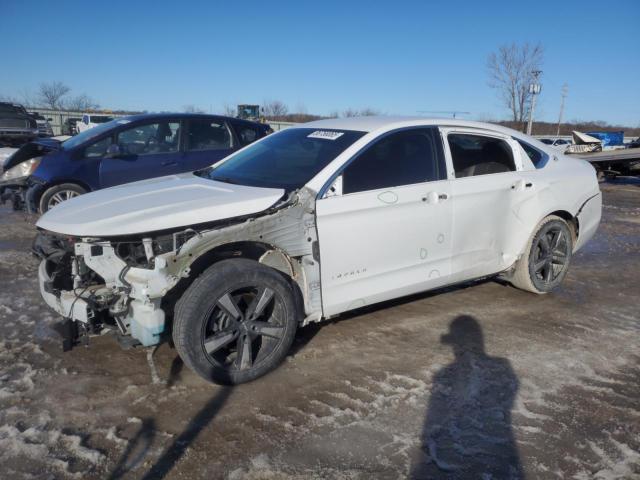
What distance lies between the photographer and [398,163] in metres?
3.96

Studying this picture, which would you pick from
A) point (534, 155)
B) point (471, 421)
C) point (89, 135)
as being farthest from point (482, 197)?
point (89, 135)

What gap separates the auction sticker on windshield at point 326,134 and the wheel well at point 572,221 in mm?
2469

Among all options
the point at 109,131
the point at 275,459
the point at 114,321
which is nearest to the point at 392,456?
the point at 275,459

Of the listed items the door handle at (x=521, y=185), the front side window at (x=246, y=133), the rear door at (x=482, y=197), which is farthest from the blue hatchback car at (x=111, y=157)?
the door handle at (x=521, y=185)

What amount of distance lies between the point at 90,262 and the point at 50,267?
663mm

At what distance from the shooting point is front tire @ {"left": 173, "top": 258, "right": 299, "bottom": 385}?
121 inches

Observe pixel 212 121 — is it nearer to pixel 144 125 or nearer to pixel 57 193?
pixel 144 125

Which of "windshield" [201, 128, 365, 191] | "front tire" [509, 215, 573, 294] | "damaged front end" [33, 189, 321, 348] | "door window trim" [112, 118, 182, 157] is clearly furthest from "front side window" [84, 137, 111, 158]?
"front tire" [509, 215, 573, 294]

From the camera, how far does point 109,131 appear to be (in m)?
7.46

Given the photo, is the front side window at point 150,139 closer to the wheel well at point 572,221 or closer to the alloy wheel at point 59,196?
the alloy wheel at point 59,196

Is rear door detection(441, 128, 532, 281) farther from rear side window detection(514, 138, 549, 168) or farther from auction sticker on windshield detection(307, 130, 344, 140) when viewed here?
auction sticker on windshield detection(307, 130, 344, 140)

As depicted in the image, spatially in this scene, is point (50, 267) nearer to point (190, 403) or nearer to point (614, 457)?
point (190, 403)

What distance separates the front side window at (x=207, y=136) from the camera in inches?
309

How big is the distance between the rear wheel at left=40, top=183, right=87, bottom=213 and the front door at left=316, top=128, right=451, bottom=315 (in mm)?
5295
